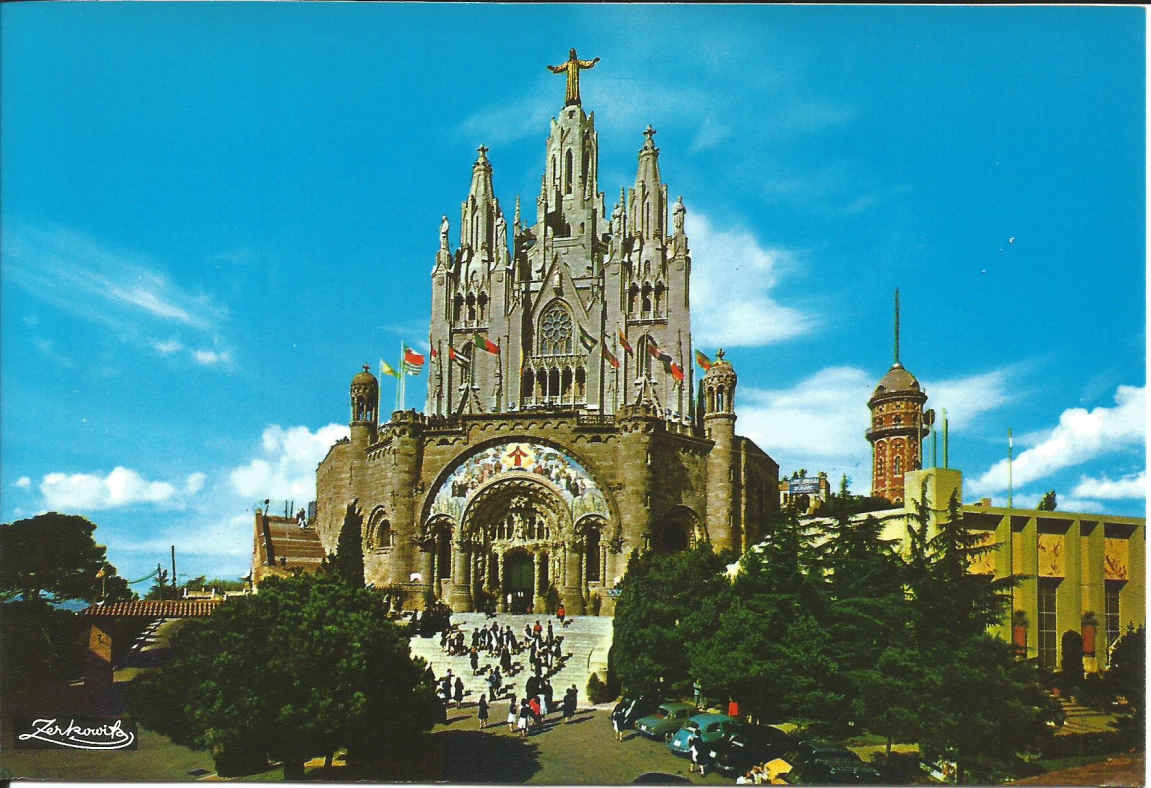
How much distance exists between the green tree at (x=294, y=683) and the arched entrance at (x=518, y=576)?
22.8 m

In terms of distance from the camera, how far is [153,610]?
40094 millimetres

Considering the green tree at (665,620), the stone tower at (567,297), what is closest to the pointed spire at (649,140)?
the stone tower at (567,297)

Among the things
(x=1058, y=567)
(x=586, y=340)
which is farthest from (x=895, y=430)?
(x=1058, y=567)

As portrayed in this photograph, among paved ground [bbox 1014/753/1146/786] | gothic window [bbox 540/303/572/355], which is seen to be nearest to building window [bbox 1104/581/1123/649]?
paved ground [bbox 1014/753/1146/786]

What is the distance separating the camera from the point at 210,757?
98.2 feet

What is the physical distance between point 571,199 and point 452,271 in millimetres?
9580

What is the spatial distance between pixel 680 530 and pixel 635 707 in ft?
61.5

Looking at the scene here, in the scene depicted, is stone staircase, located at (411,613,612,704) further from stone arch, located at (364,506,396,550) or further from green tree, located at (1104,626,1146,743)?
green tree, located at (1104,626,1146,743)

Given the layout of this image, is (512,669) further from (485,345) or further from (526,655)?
(485,345)

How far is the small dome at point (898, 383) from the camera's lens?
7044cm

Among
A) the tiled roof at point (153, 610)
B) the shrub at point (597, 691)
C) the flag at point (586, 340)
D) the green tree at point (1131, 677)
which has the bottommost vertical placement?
the shrub at point (597, 691)

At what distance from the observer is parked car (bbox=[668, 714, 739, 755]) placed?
28.8m

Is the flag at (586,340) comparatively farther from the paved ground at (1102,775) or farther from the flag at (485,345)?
the paved ground at (1102,775)

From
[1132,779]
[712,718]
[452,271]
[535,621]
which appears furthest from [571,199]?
[1132,779]
